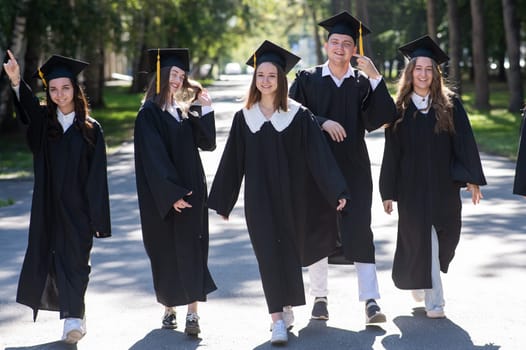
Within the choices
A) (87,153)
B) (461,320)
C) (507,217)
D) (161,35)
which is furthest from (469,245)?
(161,35)

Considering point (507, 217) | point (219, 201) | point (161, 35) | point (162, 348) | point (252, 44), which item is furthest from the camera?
point (252, 44)

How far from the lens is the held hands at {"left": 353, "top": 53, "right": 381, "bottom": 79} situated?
7.16 metres

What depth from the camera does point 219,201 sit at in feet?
23.7

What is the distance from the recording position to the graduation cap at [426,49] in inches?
297

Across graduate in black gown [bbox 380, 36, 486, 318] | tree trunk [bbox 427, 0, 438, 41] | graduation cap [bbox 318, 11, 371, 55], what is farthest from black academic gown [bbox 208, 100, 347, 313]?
tree trunk [bbox 427, 0, 438, 41]

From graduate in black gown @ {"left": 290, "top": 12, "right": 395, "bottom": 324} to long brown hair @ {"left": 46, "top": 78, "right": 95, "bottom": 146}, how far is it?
145cm

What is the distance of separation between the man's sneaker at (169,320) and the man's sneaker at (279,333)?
0.80 metres

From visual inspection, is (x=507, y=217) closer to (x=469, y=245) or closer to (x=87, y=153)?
(x=469, y=245)

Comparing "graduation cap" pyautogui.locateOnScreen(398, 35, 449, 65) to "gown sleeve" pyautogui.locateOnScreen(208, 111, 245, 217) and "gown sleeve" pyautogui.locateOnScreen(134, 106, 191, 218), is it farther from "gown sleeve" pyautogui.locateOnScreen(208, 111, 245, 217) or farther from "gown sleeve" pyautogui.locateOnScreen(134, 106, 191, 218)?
"gown sleeve" pyautogui.locateOnScreen(134, 106, 191, 218)

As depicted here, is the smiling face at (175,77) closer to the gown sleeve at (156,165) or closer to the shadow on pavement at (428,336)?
the gown sleeve at (156,165)

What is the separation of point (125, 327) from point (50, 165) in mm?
1197

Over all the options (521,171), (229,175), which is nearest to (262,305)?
(229,175)

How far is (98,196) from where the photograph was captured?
6.92 m

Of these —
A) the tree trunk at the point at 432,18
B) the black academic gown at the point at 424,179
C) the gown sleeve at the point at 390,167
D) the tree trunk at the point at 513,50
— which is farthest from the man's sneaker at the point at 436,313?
the tree trunk at the point at 432,18
